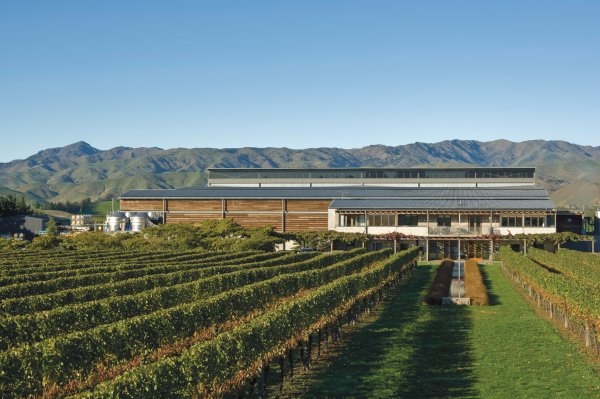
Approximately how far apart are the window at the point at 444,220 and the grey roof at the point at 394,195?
1.52 metres

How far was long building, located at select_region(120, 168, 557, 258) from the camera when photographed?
95.3 m

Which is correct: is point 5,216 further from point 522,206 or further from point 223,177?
point 522,206

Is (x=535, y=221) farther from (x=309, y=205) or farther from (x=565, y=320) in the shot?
(x=565, y=320)

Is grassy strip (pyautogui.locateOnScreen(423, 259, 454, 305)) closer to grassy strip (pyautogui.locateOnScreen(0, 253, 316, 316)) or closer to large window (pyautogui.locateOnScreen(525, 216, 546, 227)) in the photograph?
grassy strip (pyautogui.locateOnScreen(0, 253, 316, 316))

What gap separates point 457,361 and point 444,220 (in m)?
68.6

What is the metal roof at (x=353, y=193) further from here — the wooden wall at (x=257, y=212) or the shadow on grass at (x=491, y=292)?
the shadow on grass at (x=491, y=292)

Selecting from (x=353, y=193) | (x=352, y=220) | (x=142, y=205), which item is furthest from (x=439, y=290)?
(x=142, y=205)

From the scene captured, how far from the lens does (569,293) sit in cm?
3528

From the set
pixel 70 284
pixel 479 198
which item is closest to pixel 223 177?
pixel 479 198

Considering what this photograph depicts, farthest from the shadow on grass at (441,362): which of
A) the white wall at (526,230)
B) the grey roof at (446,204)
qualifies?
the grey roof at (446,204)

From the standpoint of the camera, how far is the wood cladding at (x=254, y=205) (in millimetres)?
106500

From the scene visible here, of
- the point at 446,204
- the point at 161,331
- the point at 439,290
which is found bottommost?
the point at 439,290

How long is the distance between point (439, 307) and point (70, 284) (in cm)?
2201

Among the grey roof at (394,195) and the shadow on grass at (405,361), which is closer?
the shadow on grass at (405,361)
